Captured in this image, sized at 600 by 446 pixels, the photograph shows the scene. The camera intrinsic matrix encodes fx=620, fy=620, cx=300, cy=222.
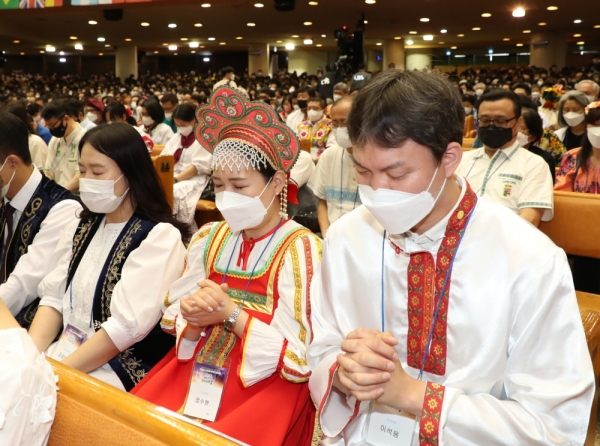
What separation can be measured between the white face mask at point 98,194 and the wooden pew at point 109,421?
1030 millimetres

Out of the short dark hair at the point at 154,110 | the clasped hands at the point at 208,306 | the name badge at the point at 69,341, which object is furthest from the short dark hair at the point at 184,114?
the clasped hands at the point at 208,306

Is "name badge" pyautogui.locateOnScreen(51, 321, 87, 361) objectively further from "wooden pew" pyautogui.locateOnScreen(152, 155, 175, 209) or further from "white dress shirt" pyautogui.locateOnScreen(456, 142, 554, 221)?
"white dress shirt" pyautogui.locateOnScreen(456, 142, 554, 221)

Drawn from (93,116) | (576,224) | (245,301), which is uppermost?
(93,116)

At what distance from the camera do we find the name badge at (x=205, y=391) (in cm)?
187

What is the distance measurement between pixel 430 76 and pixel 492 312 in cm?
54

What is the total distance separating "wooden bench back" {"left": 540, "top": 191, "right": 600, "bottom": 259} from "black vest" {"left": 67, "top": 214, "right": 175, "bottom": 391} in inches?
77.0

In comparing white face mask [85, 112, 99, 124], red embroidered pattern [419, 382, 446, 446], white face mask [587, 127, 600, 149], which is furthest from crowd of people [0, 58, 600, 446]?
white face mask [85, 112, 99, 124]

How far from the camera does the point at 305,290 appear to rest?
1.89 metres

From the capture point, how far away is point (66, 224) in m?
2.67

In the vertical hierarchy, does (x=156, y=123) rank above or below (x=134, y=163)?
above

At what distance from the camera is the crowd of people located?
1.31 m

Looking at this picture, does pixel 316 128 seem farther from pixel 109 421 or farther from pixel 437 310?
pixel 109 421

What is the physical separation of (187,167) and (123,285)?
400 centimetres

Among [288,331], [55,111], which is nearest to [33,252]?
[288,331]
